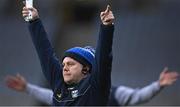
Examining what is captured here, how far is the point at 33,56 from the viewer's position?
30.1 feet

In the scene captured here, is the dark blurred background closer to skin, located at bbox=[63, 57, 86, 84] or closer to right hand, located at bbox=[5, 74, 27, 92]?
right hand, located at bbox=[5, 74, 27, 92]

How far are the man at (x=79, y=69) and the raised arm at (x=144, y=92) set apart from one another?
6.04ft

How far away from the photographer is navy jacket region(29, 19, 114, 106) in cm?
349

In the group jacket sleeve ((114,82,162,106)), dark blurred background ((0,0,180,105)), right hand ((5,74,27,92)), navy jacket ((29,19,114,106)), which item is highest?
navy jacket ((29,19,114,106))

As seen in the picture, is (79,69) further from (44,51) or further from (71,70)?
(44,51)

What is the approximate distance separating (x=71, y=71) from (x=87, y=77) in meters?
0.10

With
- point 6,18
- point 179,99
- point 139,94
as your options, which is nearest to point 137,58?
point 179,99

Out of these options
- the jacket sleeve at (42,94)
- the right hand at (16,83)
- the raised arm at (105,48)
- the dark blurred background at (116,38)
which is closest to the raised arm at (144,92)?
the jacket sleeve at (42,94)

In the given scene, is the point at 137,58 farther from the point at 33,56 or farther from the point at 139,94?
the point at 139,94

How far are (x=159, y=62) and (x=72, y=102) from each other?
4.87m

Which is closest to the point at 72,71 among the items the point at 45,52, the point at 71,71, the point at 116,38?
the point at 71,71

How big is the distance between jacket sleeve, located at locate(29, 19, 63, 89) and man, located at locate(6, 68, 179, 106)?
5.65ft

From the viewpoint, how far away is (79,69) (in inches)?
147

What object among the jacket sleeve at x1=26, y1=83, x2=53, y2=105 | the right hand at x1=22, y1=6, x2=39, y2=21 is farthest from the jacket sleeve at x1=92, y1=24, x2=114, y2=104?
the jacket sleeve at x1=26, y1=83, x2=53, y2=105
